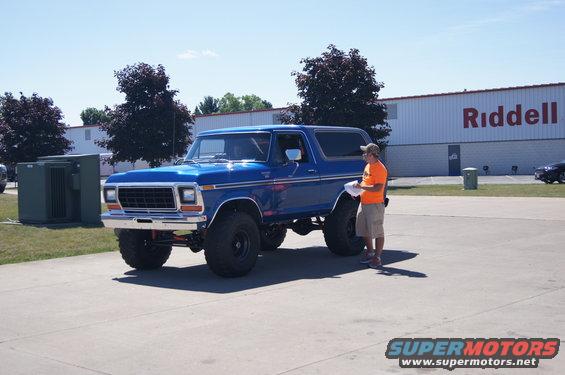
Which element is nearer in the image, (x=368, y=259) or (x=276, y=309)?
(x=276, y=309)

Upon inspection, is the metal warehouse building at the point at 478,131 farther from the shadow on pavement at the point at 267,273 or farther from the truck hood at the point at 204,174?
the truck hood at the point at 204,174

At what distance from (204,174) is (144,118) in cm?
2922

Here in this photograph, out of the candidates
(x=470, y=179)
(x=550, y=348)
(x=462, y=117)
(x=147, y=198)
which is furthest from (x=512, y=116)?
(x=550, y=348)

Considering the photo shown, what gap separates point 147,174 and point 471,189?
23.0 metres

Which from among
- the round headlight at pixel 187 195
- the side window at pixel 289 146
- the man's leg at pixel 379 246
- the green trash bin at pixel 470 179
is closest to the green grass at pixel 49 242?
the round headlight at pixel 187 195

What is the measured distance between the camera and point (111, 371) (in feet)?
18.1

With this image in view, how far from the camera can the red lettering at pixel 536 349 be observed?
5636 mm

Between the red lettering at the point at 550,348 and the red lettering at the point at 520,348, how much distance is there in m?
0.15

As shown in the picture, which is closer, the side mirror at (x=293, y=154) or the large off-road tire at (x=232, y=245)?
the large off-road tire at (x=232, y=245)

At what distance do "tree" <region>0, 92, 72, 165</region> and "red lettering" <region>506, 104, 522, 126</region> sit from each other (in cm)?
2884

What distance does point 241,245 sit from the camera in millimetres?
9797

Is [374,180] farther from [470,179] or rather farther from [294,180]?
[470,179]

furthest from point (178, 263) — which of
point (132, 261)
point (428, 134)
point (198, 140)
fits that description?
point (428, 134)

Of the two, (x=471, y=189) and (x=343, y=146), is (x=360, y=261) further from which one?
(x=471, y=189)
